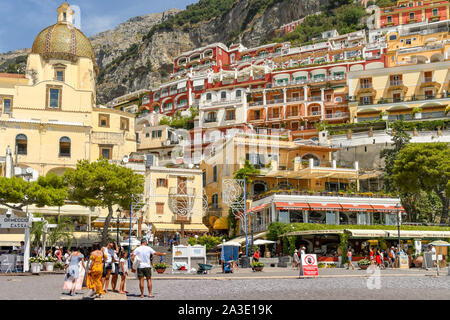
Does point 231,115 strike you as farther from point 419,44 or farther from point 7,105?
point 419,44

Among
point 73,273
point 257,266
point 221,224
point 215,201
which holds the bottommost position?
point 257,266

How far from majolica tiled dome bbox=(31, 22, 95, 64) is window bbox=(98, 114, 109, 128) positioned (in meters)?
6.89

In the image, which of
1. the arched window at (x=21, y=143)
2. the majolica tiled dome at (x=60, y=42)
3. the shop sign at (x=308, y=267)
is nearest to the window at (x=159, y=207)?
the arched window at (x=21, y=143)

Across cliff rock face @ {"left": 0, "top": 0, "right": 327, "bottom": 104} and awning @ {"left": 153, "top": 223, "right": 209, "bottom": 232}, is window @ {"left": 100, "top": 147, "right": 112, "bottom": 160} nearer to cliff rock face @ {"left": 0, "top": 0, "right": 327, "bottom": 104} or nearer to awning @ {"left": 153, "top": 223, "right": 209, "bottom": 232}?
awning @ {"left": 153, "top": 223, "right": 209, "bottom": 232}

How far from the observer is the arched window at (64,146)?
47.8m

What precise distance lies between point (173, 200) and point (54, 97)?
1620 cm

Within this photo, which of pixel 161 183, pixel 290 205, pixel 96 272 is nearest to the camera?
pixel 96 272

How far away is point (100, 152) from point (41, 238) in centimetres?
2054

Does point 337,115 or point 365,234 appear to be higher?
point 337,115

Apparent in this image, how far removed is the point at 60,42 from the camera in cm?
5300

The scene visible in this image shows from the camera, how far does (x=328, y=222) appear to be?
39.2 metres

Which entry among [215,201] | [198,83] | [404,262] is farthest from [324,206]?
[198,83]

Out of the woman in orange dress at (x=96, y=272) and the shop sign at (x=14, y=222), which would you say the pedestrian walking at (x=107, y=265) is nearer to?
the woman in orange dress at (x=96, y=272)
